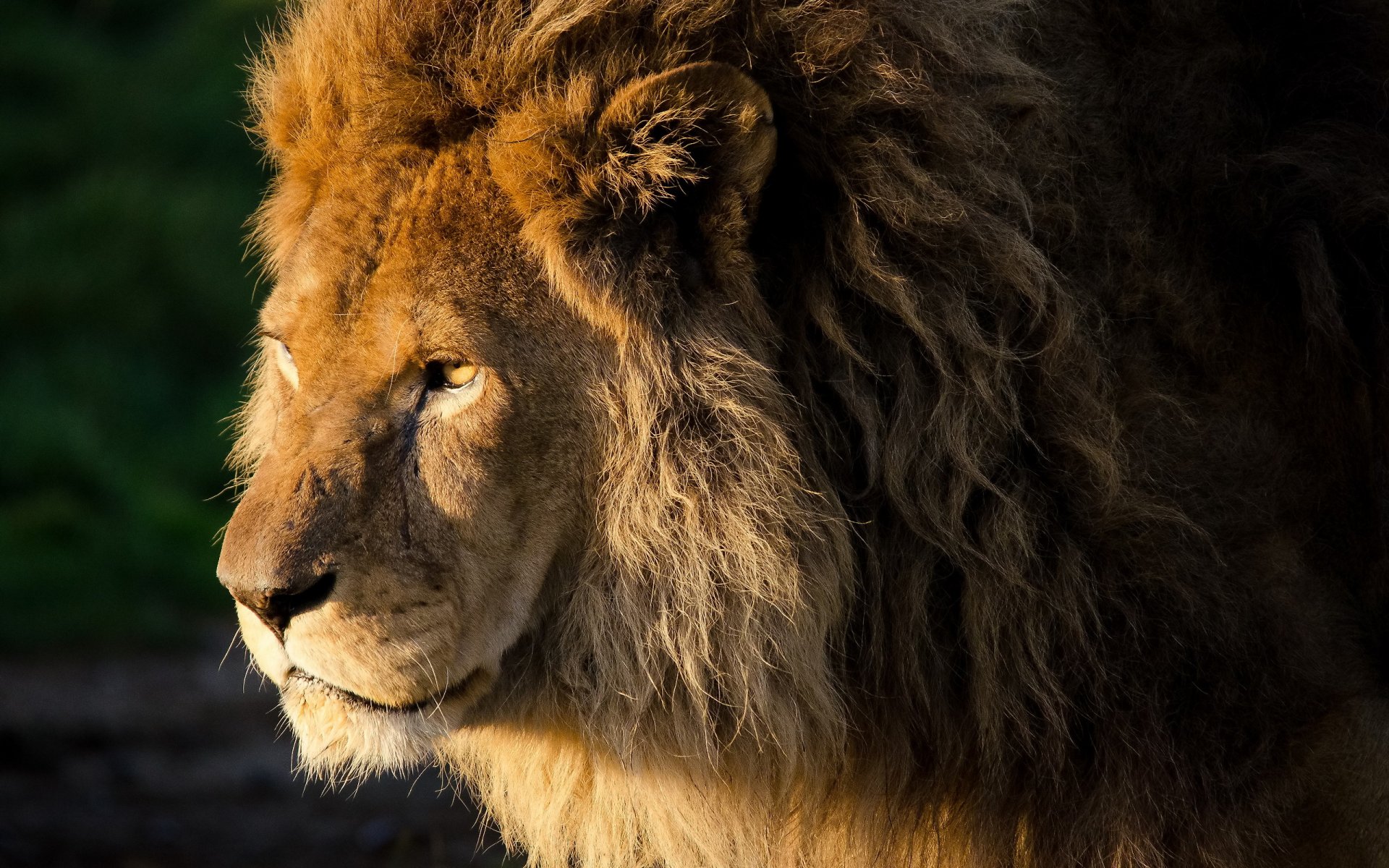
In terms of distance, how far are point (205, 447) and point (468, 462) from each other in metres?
4.90

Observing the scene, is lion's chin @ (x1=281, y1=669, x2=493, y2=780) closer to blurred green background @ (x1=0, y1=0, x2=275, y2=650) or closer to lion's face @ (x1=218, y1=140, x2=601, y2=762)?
lion's face @ (x1=218, y1=140, x2=601, y2=762)

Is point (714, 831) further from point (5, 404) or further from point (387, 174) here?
point (5, 404)

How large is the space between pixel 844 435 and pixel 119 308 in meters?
5.72

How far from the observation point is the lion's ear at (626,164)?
236 centimetres

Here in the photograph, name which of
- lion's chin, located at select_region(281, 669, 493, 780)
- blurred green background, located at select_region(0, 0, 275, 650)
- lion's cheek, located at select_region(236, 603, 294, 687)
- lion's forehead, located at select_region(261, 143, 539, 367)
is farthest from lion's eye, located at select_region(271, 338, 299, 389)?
blurred green background, located at select_region(0, 0, 275, 650)

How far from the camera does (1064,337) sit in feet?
8.08

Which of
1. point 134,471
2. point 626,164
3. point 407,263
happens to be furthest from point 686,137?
point 134,471

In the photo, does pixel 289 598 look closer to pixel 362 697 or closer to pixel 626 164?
pixel 362 697

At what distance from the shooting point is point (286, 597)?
2.31m

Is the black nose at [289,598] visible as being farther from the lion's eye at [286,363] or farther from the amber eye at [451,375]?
the lion's eye at [286,363]

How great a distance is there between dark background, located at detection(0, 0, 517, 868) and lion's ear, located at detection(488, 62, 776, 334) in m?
1.13

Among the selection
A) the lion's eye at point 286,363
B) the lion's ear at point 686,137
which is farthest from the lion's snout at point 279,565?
the lion's ear at point 686,137

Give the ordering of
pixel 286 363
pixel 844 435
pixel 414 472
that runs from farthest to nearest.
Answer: pixel 286 363 → pixel 844 435 → pixel 414 472

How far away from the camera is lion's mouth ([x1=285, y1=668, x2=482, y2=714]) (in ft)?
7.84
